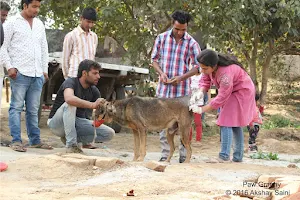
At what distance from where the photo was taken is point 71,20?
44.0 feet

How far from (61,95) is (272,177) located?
3555 millimetres

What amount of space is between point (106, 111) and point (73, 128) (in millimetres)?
528

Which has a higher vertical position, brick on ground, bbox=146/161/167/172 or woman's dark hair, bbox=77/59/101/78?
woman's dark hair, bbox=77/59/101/78

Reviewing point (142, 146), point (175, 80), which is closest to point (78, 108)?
point (142, 146)

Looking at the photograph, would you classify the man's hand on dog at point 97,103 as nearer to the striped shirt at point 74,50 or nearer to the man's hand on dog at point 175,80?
the man's hand on dog at point 175,80

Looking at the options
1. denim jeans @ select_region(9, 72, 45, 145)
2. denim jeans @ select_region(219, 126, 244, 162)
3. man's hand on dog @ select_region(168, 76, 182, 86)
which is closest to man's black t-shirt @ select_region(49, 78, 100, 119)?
denim jeans @ select_region(9, 72, 45, 145)

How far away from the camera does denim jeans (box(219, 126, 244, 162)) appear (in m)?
7.07

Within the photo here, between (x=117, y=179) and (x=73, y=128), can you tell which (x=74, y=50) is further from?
(x=117, y=179)

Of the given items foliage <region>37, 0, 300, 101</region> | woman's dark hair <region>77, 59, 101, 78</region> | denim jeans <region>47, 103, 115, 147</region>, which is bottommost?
denim jeans <region>47, 103, 115, 147</region>

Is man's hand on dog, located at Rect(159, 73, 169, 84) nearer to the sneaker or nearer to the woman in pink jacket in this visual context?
the woman in pink jacket

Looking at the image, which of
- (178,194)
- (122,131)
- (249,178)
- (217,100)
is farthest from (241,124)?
(122,131)

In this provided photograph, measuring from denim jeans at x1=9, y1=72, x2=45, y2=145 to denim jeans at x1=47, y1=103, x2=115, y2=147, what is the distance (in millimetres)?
409

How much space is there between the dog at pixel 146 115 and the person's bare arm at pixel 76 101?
16 cm

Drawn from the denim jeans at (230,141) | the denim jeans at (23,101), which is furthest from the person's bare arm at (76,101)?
the denim jeans at (230,141)
